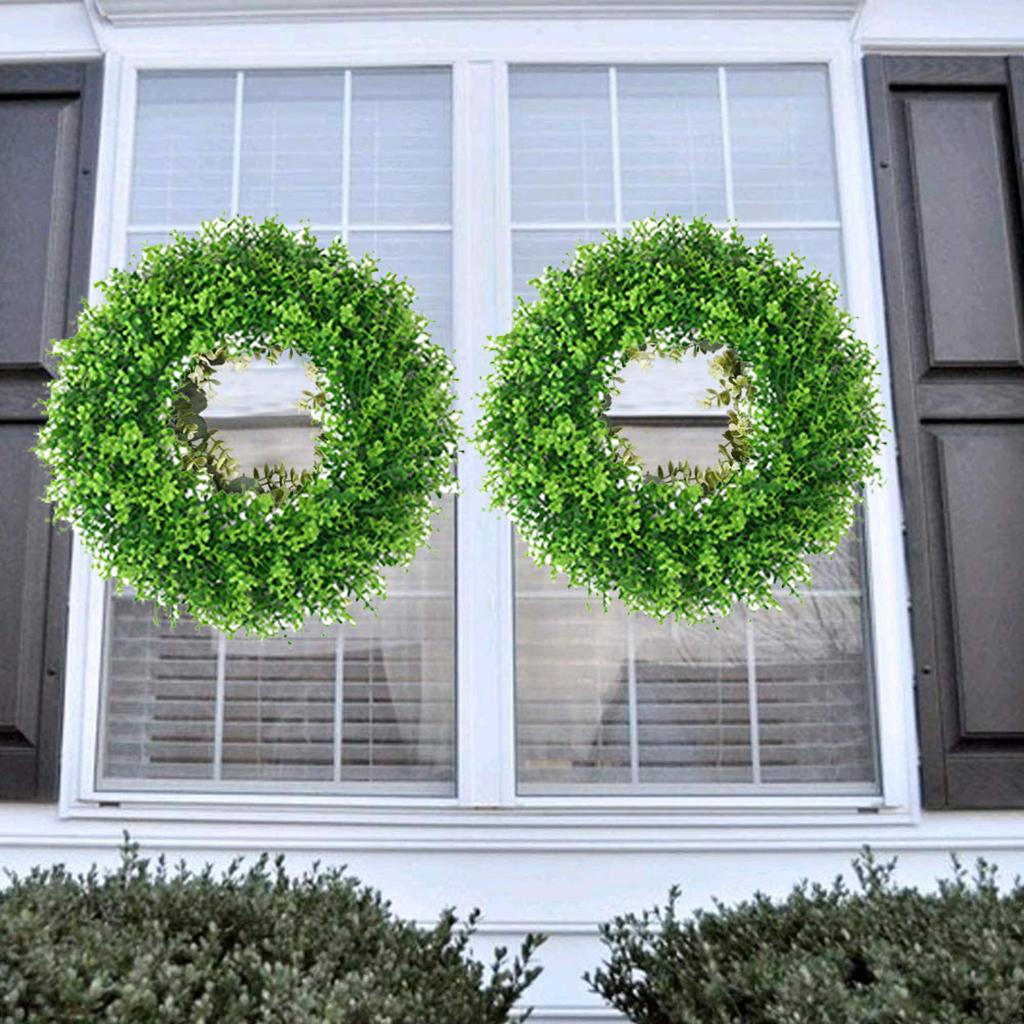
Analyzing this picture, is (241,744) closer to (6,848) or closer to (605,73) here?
(6,848)

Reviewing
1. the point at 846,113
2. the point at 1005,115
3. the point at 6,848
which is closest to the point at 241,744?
the point at 6,848

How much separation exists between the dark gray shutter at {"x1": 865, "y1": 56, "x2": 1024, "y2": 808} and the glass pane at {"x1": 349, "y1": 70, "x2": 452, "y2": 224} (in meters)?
1.35

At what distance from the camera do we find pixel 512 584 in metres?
3.26

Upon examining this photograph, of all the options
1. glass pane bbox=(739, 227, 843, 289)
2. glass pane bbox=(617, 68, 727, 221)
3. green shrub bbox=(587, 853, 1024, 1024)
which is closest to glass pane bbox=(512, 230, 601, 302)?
glass pane bbox=(617, 68, 727, 221)

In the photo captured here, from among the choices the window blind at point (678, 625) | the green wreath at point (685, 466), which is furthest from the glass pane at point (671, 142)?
the green wreath at point (685, 466)

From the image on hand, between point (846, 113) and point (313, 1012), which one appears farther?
point (846, 113)

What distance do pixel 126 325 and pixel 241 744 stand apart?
127cm

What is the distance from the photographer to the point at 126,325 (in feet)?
8.49

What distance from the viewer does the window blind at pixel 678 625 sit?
3.17 m

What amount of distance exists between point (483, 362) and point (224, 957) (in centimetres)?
197

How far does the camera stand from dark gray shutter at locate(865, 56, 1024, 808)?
3.14 metres

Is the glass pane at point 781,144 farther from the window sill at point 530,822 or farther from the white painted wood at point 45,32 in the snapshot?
the white painted wood at point 45,32

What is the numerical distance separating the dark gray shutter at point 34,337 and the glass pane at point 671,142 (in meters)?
1.69

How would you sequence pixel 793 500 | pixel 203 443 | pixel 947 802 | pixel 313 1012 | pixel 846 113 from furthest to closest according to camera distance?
pixel 846 113 < pixel 947 802 < pixel 203 443 < pixel 793 500 < pixel 313 1012
